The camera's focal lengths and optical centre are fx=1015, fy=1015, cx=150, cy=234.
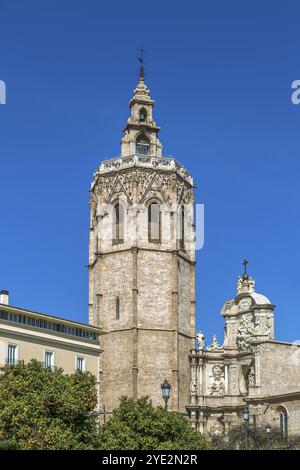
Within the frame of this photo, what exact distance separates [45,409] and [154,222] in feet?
130

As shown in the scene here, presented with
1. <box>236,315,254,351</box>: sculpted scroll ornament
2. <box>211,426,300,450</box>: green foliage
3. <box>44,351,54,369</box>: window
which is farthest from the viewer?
<box>236,315,254,351</box>: sculpted scroll ornament

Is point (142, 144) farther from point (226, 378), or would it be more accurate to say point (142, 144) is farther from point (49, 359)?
point (49, 359)

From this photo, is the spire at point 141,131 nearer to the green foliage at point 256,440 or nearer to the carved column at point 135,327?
the carved column at point 135,327

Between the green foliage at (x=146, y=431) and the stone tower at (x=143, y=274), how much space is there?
31931 mm

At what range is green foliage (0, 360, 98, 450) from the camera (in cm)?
4284

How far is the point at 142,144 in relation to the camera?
289 feet

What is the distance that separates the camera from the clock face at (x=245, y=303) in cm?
8281

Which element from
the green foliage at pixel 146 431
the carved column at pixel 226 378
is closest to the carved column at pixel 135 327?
the carved column at pixel 226 378

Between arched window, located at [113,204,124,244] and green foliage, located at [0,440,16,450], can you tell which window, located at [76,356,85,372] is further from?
green foliage, located at [0,440,16,450]

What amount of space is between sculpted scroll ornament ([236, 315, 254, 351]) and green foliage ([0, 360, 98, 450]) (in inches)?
1391

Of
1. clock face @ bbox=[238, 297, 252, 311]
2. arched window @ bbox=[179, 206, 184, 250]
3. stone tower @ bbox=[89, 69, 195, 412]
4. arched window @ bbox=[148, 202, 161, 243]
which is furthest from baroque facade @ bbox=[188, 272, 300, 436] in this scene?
arched window @ bbox=[148, 202, 161, 243]

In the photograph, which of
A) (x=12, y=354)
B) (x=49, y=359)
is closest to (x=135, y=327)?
(x=49, y=359)
